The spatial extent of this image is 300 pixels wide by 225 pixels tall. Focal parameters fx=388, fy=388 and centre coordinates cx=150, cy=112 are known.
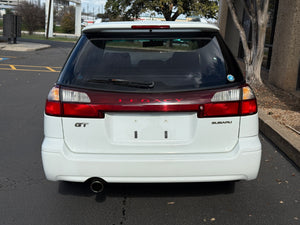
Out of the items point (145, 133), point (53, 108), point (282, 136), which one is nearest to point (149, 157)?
point (145, 133)

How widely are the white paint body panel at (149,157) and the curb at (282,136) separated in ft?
6.56

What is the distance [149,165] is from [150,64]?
820mm

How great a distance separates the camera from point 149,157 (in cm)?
307

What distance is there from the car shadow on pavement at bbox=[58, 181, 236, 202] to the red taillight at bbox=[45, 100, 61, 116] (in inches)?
38.1

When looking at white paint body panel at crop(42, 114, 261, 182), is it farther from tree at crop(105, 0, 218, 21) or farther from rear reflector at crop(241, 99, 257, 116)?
tree at crop(105, 0, 218, 21)

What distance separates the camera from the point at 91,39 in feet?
10.8

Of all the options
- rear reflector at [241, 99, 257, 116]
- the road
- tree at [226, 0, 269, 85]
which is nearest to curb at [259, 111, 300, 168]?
the road

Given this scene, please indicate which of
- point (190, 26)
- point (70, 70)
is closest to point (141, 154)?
point (70, 70)

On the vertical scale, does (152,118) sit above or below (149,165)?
above

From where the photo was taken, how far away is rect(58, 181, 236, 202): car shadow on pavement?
146 inches

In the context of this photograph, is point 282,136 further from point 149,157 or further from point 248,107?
point 149,157

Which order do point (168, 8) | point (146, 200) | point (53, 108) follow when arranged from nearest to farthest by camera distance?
point (53, 108) → point (146, 200) → point (168, 8)

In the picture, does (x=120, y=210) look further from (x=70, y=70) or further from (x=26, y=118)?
(x=26, y=118)

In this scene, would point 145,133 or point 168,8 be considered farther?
point 168,8
